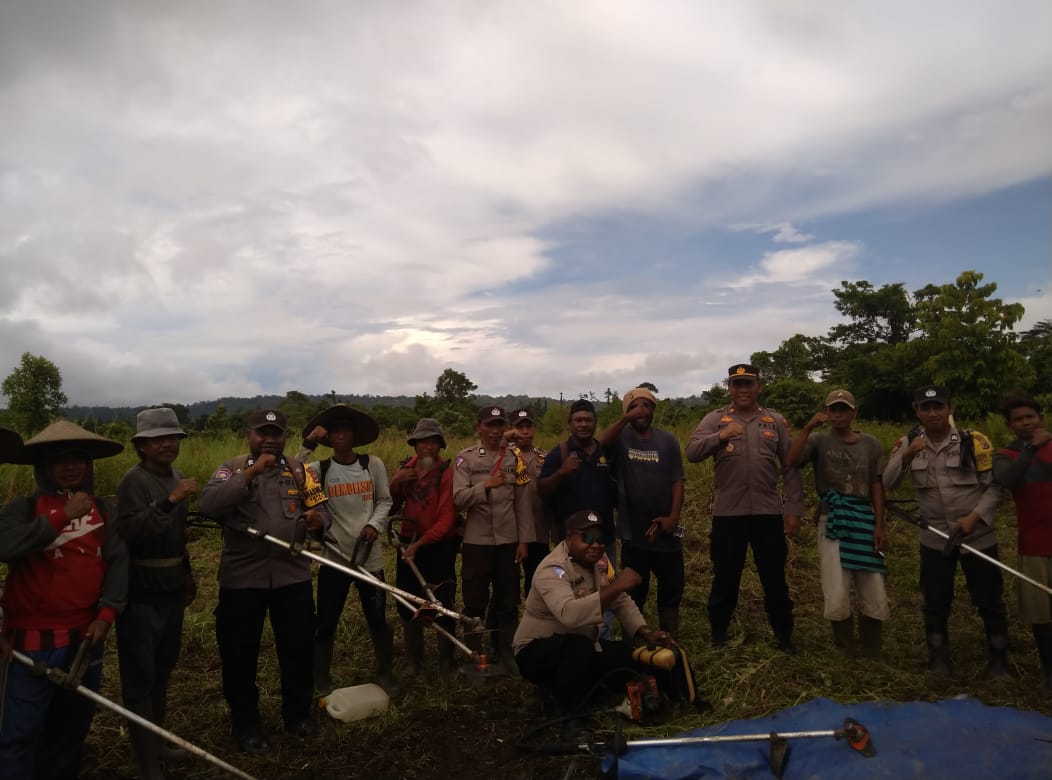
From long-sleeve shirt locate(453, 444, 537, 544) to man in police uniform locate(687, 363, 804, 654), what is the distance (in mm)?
1431

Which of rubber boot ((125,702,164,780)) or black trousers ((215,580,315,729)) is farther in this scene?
black trousers ((215,580,315,729))

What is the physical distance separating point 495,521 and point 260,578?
1.82 meters

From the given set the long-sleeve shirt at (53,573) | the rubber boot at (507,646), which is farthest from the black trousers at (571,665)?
the long-sleeve shirt at (53,573)

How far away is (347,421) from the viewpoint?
542cm

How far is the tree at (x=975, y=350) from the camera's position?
64.7 feet

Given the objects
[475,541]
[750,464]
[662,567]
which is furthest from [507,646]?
[750,464]

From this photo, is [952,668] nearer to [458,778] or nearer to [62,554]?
[458,778]

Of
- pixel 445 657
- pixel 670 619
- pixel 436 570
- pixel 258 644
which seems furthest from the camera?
pixel 670 619

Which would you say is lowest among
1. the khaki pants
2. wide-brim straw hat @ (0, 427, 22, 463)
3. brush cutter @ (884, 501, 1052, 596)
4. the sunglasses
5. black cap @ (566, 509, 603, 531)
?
the khaki pants

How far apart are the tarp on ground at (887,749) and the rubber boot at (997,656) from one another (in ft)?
3.42

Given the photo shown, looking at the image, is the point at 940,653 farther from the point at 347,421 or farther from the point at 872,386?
the point at 872,386

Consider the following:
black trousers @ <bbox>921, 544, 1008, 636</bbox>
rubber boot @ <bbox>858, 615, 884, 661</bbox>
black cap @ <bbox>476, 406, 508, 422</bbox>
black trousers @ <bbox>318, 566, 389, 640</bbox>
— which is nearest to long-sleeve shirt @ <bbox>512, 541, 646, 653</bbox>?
black trousers @ <bbox>318, 566, 389, 640</bbox>

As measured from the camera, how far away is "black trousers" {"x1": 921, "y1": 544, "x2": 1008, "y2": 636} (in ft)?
17.1

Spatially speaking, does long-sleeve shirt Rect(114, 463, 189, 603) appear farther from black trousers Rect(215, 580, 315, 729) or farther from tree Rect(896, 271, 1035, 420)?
tree Rect(896, 271, 1035, 420)
